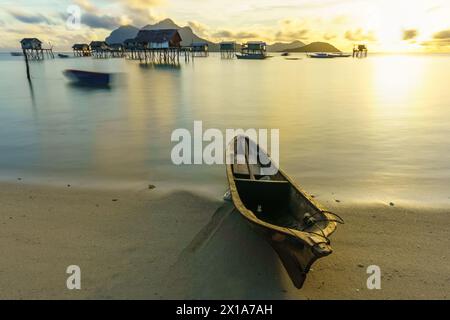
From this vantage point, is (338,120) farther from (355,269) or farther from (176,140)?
(355,269)

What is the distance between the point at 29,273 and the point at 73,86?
35.2m

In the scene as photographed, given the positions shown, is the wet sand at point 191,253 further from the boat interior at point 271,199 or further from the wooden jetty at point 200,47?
the wooden jetty at point 200,47

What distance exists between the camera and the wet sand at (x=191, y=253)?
4.18 meters

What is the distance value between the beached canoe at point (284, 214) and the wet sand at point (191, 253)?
1.55ft

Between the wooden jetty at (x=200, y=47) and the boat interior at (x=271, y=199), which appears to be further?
the wooden jetty at (x=200, y=47)

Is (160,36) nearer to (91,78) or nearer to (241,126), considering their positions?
(91,78)

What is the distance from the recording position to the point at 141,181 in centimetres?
888

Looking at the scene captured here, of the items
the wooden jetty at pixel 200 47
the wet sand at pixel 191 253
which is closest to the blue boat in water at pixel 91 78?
the wet sand at pixel 191 253

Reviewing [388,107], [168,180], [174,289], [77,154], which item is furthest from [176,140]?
[388,107]

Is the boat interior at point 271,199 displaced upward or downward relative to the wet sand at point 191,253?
upward

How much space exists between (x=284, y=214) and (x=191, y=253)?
5.36ft

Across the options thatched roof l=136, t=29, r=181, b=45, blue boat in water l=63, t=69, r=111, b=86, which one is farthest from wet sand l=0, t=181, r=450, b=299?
thatched roof l=136, t=29, r=181, b=45

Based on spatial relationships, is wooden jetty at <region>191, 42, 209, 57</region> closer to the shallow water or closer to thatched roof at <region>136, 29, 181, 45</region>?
thatched roof at <region>136, 29, 181, 45</region>

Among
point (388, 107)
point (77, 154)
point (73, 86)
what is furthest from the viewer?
Answer: point (73, 86)
